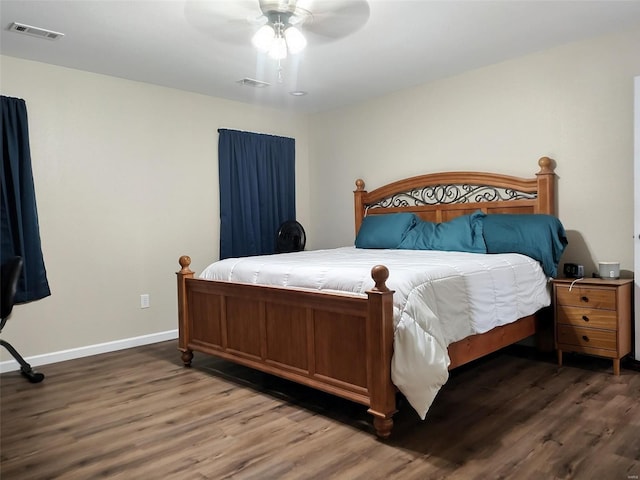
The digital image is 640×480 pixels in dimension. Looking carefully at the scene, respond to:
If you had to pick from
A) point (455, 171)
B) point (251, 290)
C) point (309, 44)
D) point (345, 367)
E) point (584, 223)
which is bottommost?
point (345, 367)

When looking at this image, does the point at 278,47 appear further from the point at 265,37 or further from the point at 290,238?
the point at 290,238

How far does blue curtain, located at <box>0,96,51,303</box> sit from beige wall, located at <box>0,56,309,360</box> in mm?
99

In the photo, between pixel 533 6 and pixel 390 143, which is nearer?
pixel 533 6

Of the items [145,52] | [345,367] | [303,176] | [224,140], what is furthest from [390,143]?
[345,367]

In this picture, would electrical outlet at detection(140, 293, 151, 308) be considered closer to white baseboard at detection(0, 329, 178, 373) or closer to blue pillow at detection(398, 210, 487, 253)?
white baseboard at detection(0, 329, 178, 373)

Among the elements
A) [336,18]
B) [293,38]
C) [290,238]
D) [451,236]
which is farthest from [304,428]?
[290,238]

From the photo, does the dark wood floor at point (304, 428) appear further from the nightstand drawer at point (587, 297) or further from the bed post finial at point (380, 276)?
the bed post finial at point (380, 276)

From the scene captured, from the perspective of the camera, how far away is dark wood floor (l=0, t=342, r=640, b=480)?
6.57 ft

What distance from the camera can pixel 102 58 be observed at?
3.59 m

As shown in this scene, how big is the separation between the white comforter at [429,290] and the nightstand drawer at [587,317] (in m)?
0.14

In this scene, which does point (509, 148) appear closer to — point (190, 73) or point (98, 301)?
point (190, 73)

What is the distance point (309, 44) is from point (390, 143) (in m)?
1.71

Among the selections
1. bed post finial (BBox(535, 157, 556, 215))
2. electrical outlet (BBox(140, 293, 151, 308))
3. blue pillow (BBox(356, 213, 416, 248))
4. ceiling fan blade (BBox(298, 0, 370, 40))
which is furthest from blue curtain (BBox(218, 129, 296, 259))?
bed post finial (BBox(535, 157, 556, 215))

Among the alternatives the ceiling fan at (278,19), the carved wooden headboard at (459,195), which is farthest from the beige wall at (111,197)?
the carved wooden headboard at (459,195)
